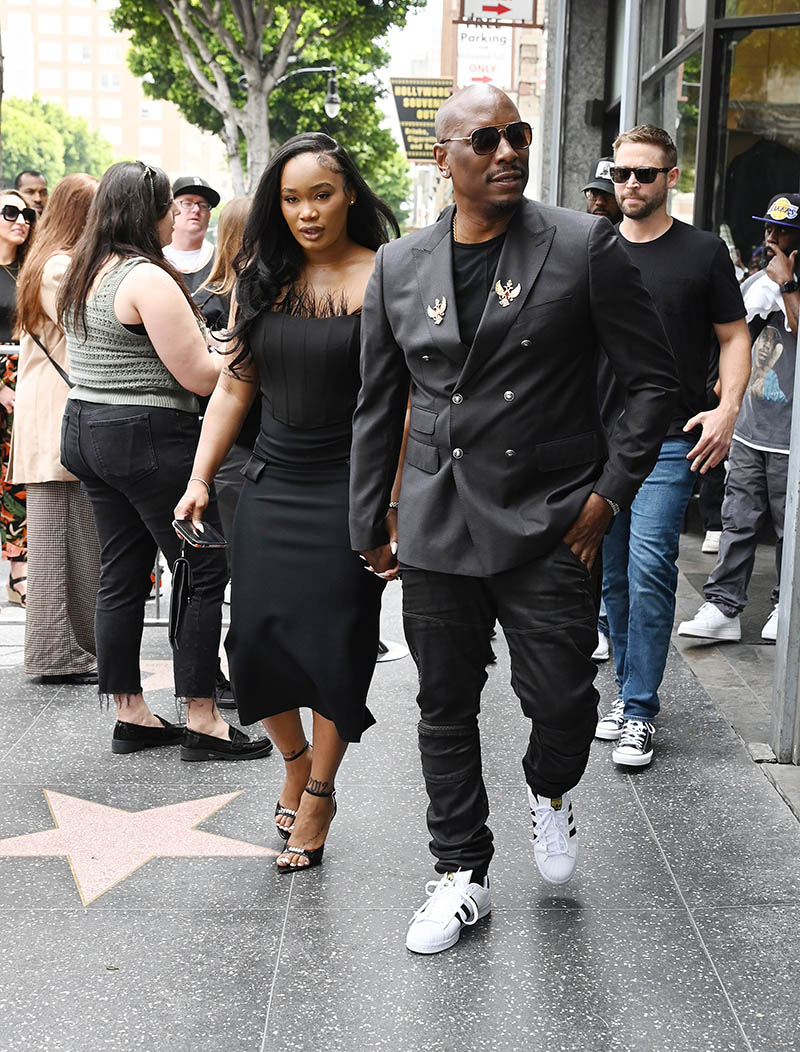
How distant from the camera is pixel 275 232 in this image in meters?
3.77

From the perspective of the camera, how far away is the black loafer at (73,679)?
19.5ft

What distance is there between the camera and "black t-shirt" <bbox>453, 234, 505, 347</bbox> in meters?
3.20

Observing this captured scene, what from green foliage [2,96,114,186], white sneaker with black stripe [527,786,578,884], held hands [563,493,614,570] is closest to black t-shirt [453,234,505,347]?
held hands [563,493,614,570]

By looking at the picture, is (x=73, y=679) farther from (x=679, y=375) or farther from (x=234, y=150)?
(x=234, y=150)

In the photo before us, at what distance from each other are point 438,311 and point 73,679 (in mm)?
3386

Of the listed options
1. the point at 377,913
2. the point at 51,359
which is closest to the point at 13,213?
the point at 51,359

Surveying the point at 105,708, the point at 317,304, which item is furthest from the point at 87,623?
the point at 317,304

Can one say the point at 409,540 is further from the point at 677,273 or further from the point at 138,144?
the point at 138,144

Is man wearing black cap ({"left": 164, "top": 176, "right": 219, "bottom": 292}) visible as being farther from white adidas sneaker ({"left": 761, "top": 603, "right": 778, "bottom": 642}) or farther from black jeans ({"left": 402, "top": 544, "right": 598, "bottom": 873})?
black jeans ({"left": 402, "top": 544, "right": 598, "bottom": 873})

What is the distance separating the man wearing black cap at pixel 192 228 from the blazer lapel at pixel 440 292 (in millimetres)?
4342

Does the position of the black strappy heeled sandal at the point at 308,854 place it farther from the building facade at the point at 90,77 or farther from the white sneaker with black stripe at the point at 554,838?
the building facade at the point at 90,77

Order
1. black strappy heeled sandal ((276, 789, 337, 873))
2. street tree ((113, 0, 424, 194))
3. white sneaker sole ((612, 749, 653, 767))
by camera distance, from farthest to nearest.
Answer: street tree ((113, 0, 424, 194)) < white sneaker sole ((612, 749, 653, 767)) < black strappy heeled sandal ((276, 789, 337, 873))

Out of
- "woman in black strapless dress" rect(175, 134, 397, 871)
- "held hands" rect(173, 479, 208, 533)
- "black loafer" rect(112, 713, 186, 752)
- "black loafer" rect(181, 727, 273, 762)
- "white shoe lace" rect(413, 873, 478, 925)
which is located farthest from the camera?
"black loafer" rect(112, 713, 186, 752)

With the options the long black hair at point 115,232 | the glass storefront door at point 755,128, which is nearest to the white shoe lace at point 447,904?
the long black hair at point 115,232
